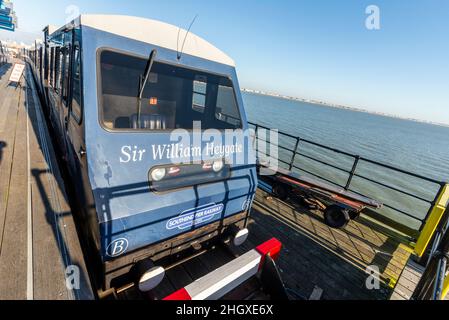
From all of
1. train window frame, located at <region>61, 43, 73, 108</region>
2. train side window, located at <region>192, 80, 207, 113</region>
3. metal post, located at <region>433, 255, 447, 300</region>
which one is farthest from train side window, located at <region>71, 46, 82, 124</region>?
metal post, located at <region>433, 255, 447, 300</region>

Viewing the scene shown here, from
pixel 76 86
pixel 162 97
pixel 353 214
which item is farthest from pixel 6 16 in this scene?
pixel 353 214

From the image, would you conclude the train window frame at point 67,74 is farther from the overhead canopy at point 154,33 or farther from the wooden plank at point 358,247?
the wooden plank at point 358,247

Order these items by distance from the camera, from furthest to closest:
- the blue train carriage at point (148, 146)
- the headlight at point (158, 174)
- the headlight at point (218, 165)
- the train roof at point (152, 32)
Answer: the headlight at point (218, 165) → the headlight at point (158, 174) → the train roof at point (152, 32) → the blue train carriage at point (148, 146)

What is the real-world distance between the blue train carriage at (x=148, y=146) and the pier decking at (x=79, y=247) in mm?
369

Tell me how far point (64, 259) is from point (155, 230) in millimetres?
1066

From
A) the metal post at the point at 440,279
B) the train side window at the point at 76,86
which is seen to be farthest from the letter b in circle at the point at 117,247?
the metal post at the point at 440,279

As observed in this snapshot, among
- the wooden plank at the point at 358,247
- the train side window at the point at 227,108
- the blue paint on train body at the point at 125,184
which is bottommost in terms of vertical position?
the wooden plank at the point at 358,247

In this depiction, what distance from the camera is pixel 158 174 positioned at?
101 inches

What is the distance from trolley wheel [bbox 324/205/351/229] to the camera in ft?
15.7

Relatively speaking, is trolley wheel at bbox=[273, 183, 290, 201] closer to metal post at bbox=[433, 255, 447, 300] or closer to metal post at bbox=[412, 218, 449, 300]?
metal post at bbox=[412, 218, 449, 300]

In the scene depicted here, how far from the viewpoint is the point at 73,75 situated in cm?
273

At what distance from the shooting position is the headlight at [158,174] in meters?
2.51

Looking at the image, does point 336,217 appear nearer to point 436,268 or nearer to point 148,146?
point 436,268
